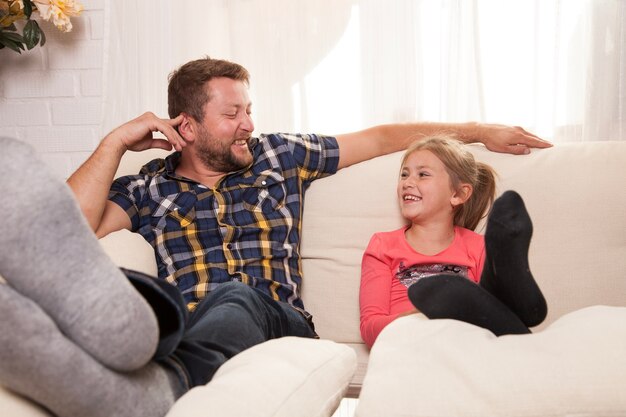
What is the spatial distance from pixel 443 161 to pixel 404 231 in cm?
20

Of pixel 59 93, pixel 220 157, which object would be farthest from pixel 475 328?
pixel 59 93

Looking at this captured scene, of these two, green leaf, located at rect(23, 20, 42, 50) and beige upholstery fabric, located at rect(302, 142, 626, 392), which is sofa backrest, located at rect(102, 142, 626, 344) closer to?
beige upholstery fabric, located at rect(302, 142, 626, 392)

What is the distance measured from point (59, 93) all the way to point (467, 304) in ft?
7.07

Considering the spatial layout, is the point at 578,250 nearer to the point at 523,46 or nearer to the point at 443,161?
the point at 443,161

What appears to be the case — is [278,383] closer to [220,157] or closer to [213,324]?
[213,324]

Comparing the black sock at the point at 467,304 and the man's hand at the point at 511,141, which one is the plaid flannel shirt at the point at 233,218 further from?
the black sock at the point at 467,304

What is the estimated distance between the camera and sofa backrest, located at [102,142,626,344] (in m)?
1.81

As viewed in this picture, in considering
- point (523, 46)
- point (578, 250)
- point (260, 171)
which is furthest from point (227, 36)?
point (578, 250)

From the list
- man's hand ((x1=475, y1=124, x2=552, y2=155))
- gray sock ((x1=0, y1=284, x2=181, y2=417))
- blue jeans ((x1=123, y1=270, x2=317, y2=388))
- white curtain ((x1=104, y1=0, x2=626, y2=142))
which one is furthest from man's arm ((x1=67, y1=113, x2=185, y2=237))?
gray sock ((x1=0, y1=284, x2=181, y2=417))

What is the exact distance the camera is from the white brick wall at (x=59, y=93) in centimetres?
283

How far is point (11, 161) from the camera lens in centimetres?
86

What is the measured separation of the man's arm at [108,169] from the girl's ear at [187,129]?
→ 0.04 metres

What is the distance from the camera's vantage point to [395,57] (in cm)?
257

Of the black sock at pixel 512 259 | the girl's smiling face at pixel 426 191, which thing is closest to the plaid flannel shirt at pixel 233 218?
the girl's smiling face at pixel 426 191
